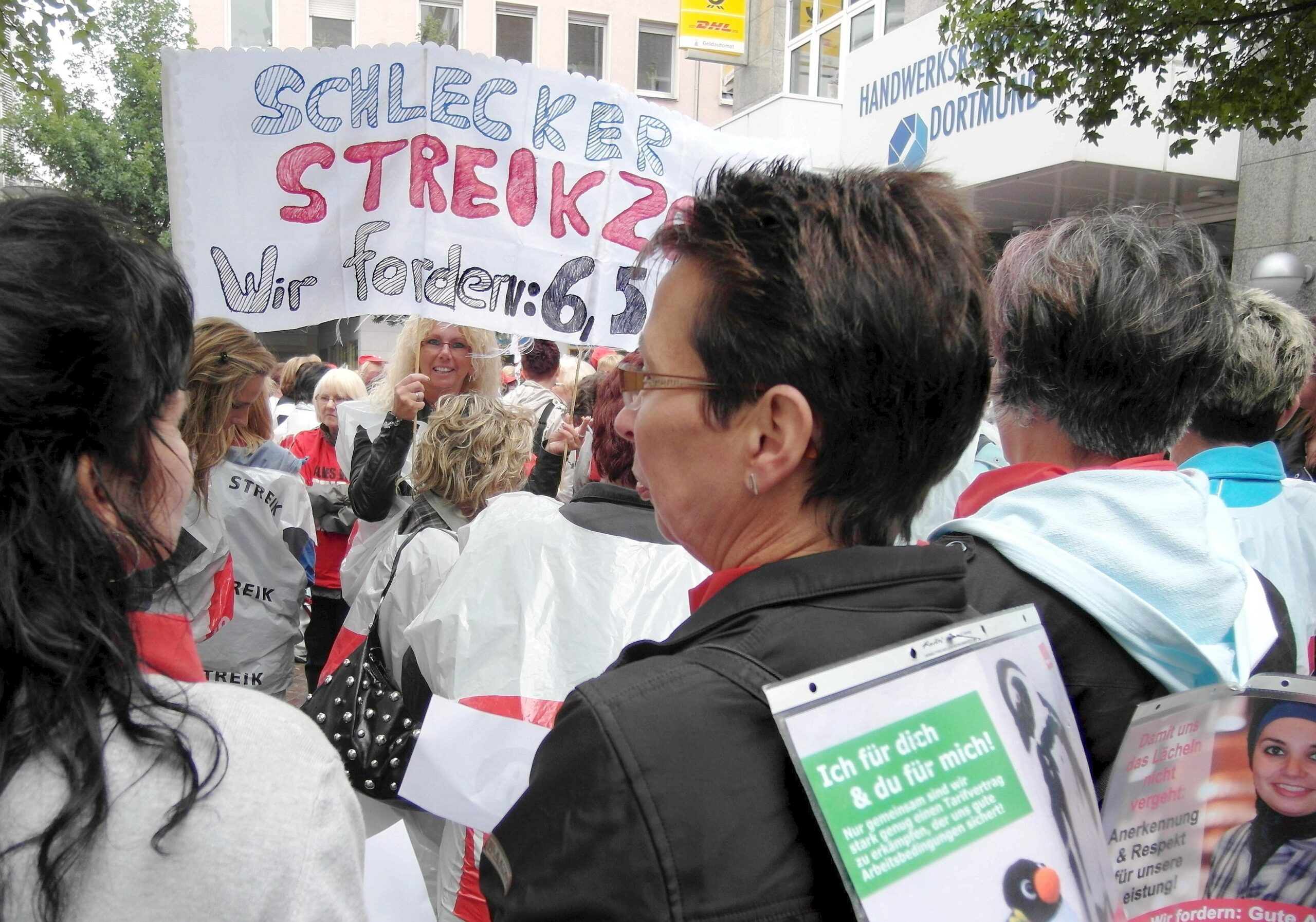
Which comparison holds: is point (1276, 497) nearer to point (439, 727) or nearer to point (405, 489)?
point (439, 727)

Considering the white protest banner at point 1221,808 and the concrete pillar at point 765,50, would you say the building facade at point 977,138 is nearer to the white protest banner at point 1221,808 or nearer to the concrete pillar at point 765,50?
the concrete pillar at point 765,50

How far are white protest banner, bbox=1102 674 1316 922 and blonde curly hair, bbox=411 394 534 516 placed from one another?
2.23 meters

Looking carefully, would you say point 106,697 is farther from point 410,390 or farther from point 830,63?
point 830,63

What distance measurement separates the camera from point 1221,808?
1.24 meters

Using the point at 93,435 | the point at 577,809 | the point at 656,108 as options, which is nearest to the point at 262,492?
the point at 656,108

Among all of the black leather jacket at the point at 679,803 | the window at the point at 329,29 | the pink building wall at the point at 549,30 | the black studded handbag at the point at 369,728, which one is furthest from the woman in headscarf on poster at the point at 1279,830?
the window at the point at 329,29

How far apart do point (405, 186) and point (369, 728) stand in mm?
1845

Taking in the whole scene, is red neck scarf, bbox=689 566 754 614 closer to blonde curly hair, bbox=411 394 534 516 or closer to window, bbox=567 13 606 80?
blonde curly hair, bbox=411 394 534 516

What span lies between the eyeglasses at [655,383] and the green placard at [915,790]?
444 millimetres

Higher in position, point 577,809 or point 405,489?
point 577,809

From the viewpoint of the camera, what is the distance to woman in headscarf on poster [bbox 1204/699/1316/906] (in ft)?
3.96

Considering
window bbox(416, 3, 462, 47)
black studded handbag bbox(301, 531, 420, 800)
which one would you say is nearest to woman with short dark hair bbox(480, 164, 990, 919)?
black studded handbag bbox(301, 531, 420, 800)

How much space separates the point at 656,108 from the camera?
3742 millimetres

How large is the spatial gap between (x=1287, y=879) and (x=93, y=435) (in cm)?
138
